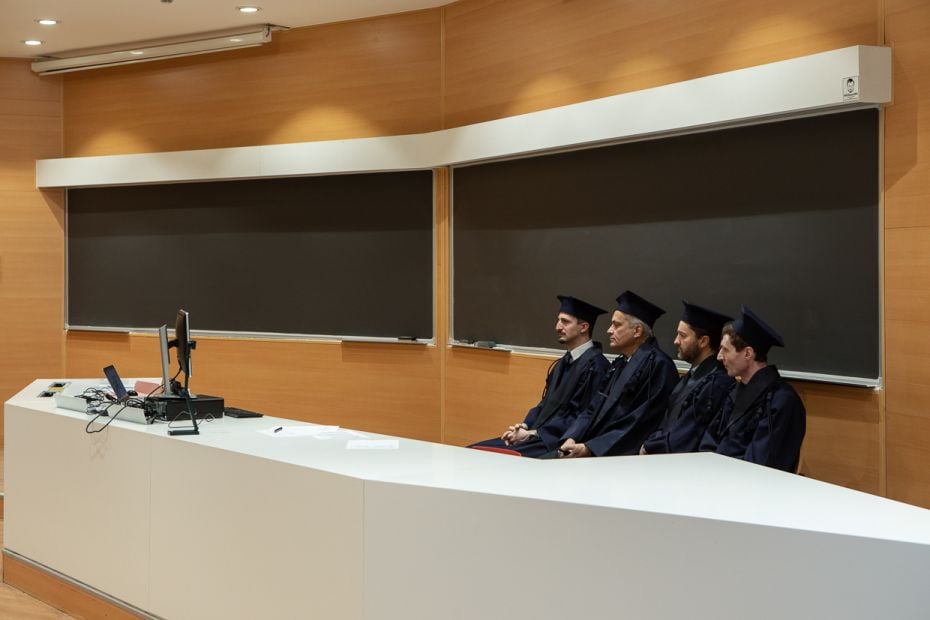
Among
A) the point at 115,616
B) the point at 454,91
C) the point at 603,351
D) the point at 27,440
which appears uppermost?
the point at 454,91

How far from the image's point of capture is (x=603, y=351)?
591 cm

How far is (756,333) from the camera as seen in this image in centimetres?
418

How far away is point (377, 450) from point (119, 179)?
577cm

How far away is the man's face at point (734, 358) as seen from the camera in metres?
4.20

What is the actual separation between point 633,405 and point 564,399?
1.70ft

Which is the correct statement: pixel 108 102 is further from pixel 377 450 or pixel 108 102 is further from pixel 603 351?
pixel 377 450

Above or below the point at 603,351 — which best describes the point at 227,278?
above

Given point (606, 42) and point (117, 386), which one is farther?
point (606, 42)

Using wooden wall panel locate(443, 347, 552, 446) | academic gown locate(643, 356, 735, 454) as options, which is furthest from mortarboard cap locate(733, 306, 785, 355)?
wooden wall panel locate(443, 347, 552, 446)

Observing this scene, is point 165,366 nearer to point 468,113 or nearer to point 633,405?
point 633,405

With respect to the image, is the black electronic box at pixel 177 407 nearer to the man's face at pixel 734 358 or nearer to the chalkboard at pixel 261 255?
the man's face at pixel 734 358

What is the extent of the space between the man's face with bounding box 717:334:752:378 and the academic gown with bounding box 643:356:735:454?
26 centimetres

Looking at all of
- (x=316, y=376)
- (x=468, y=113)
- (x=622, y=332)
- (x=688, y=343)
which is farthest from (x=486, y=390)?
(x=688, y=343)

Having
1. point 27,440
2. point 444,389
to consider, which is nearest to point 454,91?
point 444,389
